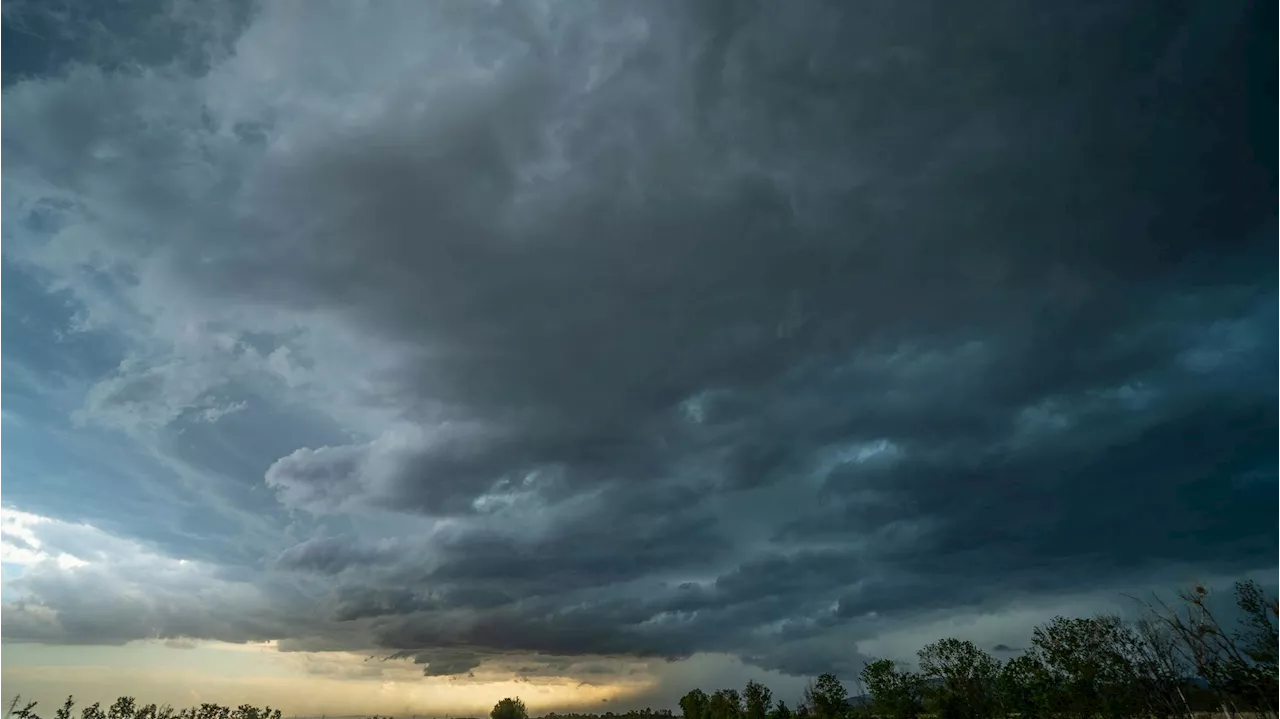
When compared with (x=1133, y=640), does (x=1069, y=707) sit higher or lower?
lower

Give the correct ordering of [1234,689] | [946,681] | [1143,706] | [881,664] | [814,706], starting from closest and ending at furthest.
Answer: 1. [1234,689]
2. [1143,706]
3. [946,681]
4. [881,664]
5. [814,706]

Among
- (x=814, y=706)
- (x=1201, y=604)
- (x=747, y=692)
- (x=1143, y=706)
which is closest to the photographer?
(x=1201, y=604)

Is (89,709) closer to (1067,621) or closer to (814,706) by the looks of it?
(814,706)

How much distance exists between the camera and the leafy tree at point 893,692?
465ft

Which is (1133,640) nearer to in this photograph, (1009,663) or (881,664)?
(1009,663)

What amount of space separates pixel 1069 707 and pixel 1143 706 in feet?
37.8

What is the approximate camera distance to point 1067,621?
379ft

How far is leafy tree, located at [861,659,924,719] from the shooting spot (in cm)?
14175

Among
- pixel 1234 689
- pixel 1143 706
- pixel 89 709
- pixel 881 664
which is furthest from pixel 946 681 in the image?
pixel 89 709

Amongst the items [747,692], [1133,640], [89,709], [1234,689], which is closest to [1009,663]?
[1133,640]

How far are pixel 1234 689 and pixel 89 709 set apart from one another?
902 ft

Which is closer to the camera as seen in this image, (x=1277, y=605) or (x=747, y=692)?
(x=1277, y=605)

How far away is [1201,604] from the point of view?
83375mm

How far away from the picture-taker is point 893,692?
144625 millimetres
